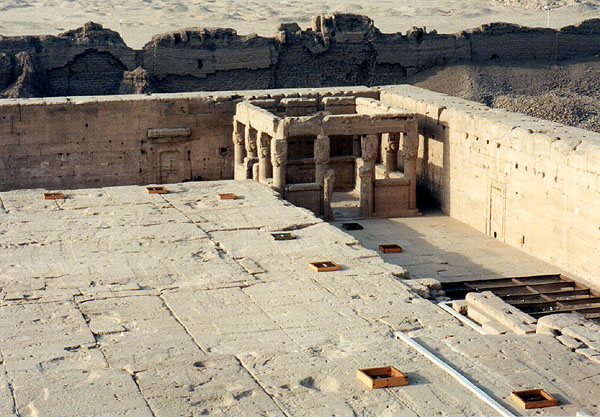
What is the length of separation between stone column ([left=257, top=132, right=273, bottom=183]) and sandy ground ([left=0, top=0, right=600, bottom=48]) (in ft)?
101

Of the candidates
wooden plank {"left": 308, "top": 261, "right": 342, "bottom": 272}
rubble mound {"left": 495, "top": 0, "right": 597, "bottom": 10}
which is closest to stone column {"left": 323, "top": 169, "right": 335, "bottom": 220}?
wooden plank {"left": 308, "top": 261, "right": 342, "bottom": 272}

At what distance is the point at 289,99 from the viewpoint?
74.8 feet

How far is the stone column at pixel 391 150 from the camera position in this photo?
21938 mm

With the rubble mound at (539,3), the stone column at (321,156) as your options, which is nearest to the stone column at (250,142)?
the stone column at (321,156)

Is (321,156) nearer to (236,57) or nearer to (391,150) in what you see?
(391,150)

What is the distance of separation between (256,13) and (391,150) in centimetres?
4053

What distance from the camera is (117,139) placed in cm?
2247

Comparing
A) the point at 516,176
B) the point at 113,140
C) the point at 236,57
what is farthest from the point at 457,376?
the point at 236,57

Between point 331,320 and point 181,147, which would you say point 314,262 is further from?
point 181,147

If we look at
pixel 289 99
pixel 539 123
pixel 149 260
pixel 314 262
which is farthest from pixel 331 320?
pixel 289 99

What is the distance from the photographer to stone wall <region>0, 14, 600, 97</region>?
32.3 m

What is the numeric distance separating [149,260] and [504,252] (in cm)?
623

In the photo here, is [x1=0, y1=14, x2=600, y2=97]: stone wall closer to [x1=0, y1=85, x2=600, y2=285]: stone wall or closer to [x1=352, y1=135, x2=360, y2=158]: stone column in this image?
[x1=0, y1=85, x2=600, y2=285]: stone wall

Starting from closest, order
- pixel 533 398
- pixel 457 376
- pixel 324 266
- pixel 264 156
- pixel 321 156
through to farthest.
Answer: pixel 533 398, pixel 457 376, pixel 324 266, pixel 321 156, pixel 264 156
